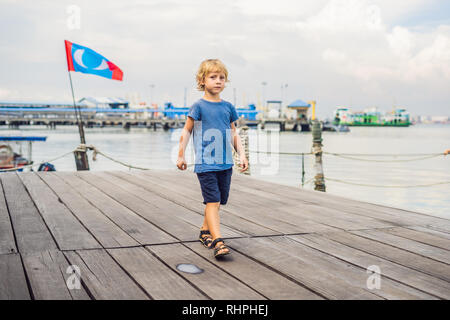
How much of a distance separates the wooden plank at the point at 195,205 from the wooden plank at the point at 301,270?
344 mm

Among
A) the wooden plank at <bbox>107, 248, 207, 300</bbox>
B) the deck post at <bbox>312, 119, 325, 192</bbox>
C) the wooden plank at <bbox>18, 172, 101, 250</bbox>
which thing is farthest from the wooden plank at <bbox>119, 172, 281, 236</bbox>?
the deck post at <bbox>312, 119, 325, 192</bbox>

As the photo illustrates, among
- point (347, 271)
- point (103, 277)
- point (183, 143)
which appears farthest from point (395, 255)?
point (103, 277)

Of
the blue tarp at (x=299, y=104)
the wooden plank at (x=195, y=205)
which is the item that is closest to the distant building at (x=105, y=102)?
the blue tarp at (x=299, y=104)

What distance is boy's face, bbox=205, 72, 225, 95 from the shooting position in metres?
3.20

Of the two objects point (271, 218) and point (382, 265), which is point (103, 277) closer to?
point (382, 265)

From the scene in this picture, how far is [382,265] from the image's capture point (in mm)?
2973

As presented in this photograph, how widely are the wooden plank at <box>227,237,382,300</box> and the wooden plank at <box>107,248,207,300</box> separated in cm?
67

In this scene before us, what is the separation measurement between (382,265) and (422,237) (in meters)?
1.03

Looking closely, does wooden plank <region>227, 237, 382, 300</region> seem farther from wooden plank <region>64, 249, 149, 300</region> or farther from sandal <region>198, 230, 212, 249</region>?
wooden plank <region>64, 249, 149, 300</region>

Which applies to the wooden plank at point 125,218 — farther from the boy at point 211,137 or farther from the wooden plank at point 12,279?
the wooden plank at point 12,279

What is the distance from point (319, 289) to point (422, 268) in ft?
2.94

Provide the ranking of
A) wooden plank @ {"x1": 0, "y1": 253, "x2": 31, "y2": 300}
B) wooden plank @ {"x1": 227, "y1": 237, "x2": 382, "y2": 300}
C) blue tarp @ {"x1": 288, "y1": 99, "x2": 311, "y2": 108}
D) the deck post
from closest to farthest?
wooden plank @ {"x1": 0, "y1": 253, "x2": 31, "y2": 300}
wooden plank @ {"x1": 227, "y1": 237, "x2": 382, "y2": 300}
the deck post
blue tarp @ {"x1": 288, "y1": 99, "x2": 311, "y2": 108}
